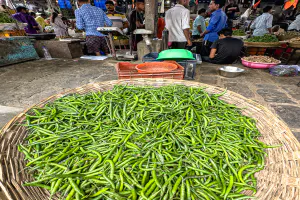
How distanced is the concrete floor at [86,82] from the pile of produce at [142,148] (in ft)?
5.47

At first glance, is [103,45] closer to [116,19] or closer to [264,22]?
[116,19]

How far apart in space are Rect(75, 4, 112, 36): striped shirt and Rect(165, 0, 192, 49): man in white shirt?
Answer: 2756mm

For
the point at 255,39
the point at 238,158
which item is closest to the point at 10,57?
the point at 238,158

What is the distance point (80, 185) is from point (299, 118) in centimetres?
393

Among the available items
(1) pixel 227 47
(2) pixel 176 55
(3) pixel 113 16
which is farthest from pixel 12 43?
(1) pixel 227 47

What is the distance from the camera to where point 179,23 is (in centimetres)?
604

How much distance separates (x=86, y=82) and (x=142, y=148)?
360cm

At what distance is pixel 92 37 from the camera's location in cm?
676

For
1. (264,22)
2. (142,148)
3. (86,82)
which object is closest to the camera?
(142,148)

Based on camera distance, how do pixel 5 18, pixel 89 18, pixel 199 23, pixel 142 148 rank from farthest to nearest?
pixel 199 23 < pixel 89 18 < pixel 5 18 < pixel 142 148

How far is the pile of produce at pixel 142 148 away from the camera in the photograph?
1.25m

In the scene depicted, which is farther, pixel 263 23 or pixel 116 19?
pixel 116 19

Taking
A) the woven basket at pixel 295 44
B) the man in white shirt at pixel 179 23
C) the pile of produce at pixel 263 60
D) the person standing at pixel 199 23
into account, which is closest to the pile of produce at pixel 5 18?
the man in white shirt at pixel 179 23

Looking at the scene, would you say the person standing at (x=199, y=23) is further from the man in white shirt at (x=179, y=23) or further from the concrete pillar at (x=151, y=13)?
the concrete pillar at (x=151, y=13)
